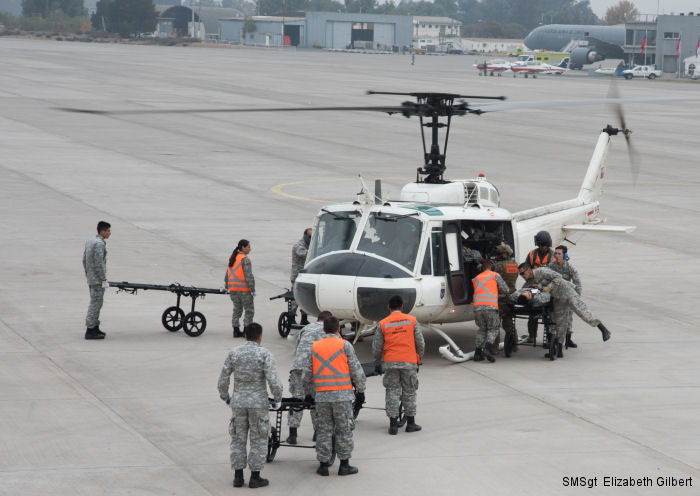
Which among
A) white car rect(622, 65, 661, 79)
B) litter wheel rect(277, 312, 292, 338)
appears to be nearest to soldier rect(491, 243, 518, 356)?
litter wheel rect(277, 312, 292, 338)

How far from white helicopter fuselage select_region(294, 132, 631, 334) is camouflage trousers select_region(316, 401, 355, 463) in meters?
3.71

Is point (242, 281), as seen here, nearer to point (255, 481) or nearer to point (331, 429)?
point (331, 429)

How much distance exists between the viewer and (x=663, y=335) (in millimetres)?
17469

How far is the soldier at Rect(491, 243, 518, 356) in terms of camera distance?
1608 cm

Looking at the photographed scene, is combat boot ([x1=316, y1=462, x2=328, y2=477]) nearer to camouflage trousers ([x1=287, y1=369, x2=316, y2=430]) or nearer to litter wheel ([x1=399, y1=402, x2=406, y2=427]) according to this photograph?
camouflage trousers ([x1=287, y1=369, x2=316, y2=430])

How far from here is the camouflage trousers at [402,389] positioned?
Result: 12383 millimetres

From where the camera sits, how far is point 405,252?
50.1ft

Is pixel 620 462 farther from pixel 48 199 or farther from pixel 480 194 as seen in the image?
pixel 48 199

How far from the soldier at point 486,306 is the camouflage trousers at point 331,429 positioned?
498 centimetres

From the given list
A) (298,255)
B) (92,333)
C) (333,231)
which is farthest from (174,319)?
(333,231)

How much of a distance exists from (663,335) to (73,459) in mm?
10466

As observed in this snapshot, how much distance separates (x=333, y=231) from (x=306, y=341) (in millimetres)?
4083

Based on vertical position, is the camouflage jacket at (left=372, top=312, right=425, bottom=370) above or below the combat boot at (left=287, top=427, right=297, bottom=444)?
above

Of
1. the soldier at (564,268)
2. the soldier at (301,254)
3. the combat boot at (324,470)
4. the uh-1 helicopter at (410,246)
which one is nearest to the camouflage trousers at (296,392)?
the combat boot at (324,470)
